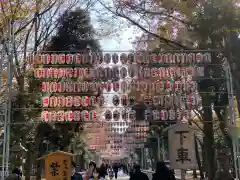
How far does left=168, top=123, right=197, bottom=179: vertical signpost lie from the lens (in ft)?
30.2

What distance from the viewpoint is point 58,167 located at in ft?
32.7

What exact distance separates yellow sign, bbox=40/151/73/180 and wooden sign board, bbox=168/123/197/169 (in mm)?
3047

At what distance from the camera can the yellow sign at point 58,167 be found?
9945 millimetres

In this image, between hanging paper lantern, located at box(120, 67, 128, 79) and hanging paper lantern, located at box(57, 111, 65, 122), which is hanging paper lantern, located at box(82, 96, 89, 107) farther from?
hanging paper lantern, located at box(120, 67, 128, 79)

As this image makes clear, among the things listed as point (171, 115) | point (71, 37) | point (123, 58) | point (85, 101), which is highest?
point (71, 37)

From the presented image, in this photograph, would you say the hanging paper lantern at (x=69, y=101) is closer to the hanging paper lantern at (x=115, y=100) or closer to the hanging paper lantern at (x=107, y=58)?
the hanging paper lantern at (x=115, y=100)

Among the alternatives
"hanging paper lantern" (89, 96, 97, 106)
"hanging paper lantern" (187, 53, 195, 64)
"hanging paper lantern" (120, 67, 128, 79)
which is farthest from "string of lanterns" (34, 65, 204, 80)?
"hanging paper lantern" (89, 96, 97, 106)

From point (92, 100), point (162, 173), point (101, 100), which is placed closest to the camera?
point (162, 173)

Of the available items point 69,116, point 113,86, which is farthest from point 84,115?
point 113,86

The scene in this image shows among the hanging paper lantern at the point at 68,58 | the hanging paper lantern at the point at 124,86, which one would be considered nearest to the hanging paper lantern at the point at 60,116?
the hanging paper lantern at the point at 68,58

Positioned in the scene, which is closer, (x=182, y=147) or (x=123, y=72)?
(x=182, y=147)

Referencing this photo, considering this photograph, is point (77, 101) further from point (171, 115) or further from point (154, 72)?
point (171, 115)

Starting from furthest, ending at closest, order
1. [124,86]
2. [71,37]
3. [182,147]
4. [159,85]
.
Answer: [71,37]
[159,85]
[124,86]
[182,147]

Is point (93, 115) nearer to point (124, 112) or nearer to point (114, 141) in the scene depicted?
point (124, 112)
